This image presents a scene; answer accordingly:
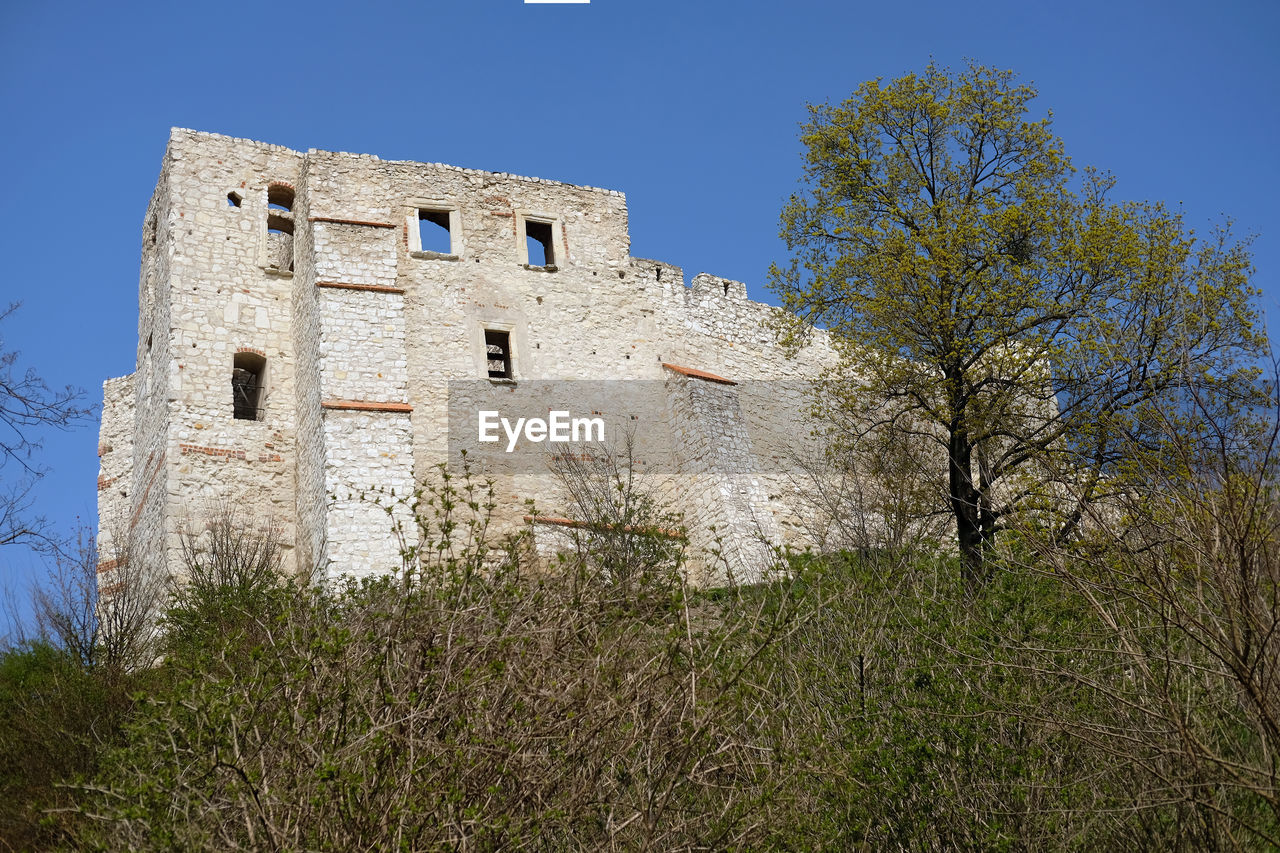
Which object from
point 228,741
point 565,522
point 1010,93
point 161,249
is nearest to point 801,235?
point 1010,93

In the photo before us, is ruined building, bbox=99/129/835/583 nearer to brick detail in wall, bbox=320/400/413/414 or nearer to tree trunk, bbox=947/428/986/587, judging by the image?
brick detail in wall, bbox=320/400/413/414


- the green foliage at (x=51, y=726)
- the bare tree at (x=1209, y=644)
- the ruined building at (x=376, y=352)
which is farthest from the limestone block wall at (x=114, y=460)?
the bare tree at (x=1209, y=644)

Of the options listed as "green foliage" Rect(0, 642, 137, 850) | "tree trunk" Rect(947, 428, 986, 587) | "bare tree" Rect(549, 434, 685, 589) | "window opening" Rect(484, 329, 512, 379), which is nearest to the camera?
"green foliage" Rect(0, 642, 137, 850)

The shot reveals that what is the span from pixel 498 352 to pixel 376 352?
2.55 m

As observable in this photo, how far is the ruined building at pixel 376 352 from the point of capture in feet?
50.1

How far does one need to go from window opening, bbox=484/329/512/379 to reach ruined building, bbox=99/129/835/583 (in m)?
0.04

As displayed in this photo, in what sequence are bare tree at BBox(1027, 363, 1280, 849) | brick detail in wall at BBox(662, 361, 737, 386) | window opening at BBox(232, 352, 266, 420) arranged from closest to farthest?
bare tree at BBox(1027, 363, 1280, 849), window opening at BBox(232, 352, 266, 420), brick detail in wall at BBox(662, 361, 737, 386)

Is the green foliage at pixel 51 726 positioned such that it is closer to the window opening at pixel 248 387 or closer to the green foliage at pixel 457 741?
the green foliage at pixel 457 741

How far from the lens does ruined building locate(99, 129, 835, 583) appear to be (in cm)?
1528

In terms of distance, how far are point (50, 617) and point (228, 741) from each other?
7.75 m

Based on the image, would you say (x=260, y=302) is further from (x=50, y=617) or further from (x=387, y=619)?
(x=387, y=619)

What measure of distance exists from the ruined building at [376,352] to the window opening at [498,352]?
42mm

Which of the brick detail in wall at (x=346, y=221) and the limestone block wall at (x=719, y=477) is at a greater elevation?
the brick detail in wall at (x=346, y=221)

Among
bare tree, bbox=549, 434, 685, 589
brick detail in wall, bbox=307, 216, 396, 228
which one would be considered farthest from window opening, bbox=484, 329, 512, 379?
brick detail in wall, bbox=307, 216, 396, 228
